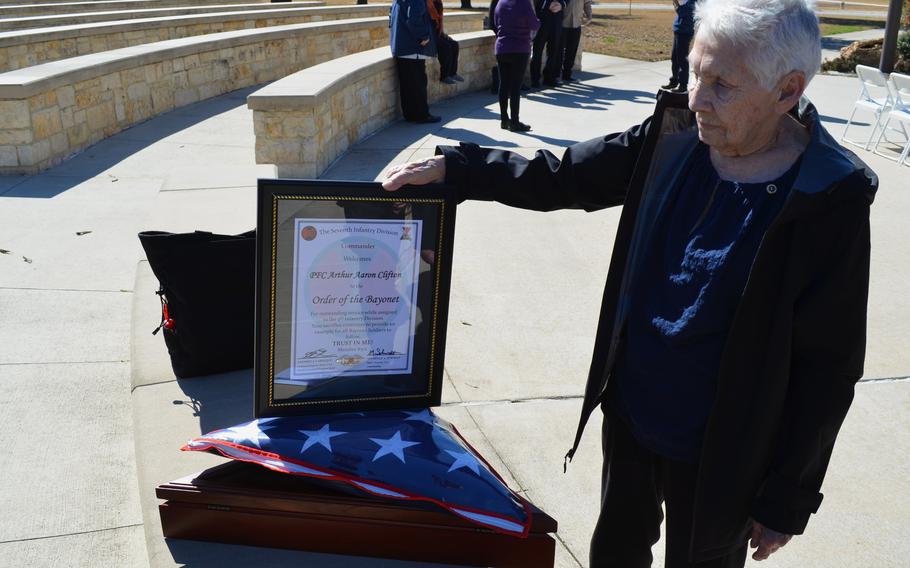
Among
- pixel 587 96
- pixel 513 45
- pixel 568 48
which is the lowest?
pixel 587 96

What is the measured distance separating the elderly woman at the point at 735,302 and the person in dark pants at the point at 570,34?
484 inches

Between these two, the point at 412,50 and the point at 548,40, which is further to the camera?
the point at 548,40

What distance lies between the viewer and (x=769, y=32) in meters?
1.82

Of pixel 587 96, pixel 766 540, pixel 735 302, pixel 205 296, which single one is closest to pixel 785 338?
pixel 735 302

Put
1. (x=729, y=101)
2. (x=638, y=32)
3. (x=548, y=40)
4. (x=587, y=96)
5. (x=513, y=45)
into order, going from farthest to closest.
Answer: (x=638, y=32) → (x=548, y=40) → (x=587, y=96) → (x=513, y=45) → (x=729, y=101)

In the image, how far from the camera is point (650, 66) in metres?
16.9

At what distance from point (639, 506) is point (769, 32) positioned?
3.96ft

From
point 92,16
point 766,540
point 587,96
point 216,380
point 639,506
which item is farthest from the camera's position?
point 92,16

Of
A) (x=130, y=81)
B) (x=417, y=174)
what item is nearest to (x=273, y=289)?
(x=417, y=174)

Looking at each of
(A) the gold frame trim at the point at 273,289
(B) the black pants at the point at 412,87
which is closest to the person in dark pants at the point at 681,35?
(B) the black pants at the point at 412,87

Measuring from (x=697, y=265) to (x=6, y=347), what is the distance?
3.61 m

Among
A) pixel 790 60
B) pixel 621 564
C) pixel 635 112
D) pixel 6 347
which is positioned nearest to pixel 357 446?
pixel 621 564

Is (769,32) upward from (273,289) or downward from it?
upward

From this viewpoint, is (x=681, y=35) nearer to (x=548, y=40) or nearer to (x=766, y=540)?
(x=548, y=40)
